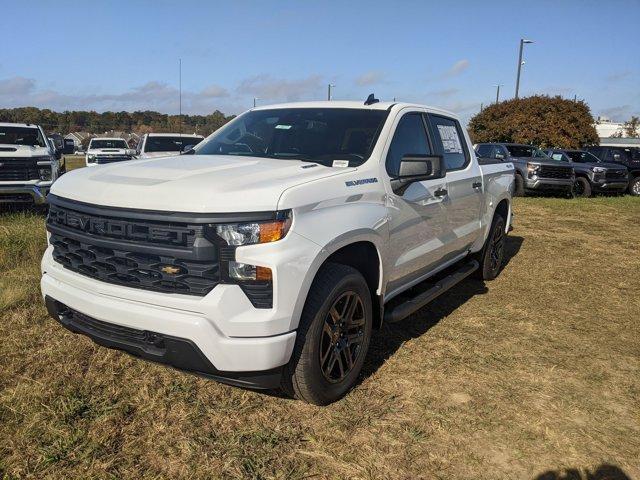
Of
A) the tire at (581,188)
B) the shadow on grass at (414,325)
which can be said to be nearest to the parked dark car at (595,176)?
the tire at (581,188)

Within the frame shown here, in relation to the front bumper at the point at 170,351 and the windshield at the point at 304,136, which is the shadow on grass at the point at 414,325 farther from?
the windshield at the point at 304,136

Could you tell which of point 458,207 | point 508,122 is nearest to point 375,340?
point 458,207

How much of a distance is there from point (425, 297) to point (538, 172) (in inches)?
525

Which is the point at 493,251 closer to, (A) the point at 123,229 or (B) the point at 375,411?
(B) the point at 375,411

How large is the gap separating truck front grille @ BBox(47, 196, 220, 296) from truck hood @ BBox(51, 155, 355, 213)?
0.25 feet

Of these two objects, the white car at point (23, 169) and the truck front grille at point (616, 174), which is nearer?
the white car at point (23, 169)

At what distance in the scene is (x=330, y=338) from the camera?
2.97 meters

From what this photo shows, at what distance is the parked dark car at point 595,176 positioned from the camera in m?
16.7

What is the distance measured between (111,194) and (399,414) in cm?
208

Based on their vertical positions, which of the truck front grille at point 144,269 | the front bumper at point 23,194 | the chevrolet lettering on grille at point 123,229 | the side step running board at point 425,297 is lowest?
the side step running board at point 425,297

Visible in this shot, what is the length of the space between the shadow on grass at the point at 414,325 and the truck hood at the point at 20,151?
26.3 feet

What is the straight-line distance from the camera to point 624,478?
101 inches

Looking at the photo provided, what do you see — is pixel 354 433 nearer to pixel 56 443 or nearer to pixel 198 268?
pixel 198 268

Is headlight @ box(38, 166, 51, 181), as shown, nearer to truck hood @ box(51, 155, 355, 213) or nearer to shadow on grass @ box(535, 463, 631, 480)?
truck hood @ box(51, 155, 355, 213)
